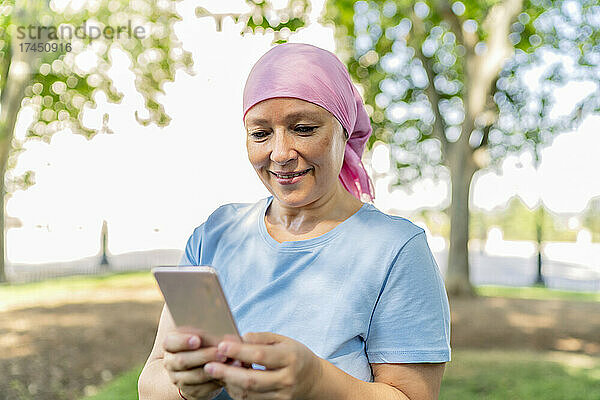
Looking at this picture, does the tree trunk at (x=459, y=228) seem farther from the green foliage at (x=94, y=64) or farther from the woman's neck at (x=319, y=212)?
the woman's neck at (x=319, y=212)

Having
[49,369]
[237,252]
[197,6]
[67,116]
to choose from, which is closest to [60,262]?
[67,116]

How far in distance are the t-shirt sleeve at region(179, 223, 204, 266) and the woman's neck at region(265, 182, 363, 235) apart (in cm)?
18

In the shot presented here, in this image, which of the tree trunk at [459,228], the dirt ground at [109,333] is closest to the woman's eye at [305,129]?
the dirt ground at [109,333]

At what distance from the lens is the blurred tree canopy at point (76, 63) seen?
8.06 metres

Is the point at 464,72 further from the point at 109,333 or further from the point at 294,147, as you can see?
the point at 294,147

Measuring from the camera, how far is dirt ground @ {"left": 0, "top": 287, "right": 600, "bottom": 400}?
6938mm

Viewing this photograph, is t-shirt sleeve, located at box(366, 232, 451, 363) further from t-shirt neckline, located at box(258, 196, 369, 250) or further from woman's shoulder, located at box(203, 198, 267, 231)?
woman's shoulder, located at box(203, 198, 267, 231)

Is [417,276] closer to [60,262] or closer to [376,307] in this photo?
[376,307]

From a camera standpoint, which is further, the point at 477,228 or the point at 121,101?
the point at 477,228

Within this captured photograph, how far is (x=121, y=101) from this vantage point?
10359mm

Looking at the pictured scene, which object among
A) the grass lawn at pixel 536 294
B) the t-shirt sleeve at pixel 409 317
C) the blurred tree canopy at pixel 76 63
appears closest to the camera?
the t-shirt sleeve at pixel 409 317

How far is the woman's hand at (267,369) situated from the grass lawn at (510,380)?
15.9ft

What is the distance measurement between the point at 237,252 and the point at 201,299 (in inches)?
15.2

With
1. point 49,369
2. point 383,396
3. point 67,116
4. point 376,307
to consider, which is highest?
point 67,116
